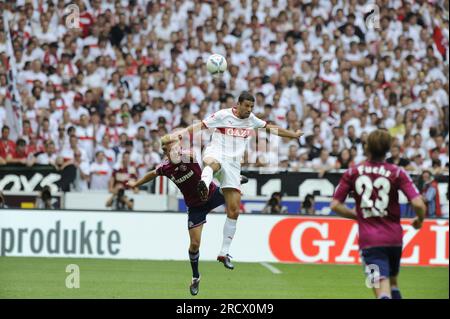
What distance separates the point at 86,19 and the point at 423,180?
9.95 m

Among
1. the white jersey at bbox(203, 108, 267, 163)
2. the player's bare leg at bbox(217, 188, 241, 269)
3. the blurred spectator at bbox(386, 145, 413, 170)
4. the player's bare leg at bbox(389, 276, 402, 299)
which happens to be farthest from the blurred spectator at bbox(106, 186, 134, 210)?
the player's bare leg at bbox(389, 276, 402, 299)

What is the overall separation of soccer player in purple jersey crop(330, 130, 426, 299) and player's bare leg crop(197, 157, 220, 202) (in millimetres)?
3144

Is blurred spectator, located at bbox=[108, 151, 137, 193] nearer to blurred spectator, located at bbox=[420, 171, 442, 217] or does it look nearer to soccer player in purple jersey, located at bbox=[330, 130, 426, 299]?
blurred spectator, located at bbox=[420, 171, 442, 217]

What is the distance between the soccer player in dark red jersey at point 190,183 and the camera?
1457 cm

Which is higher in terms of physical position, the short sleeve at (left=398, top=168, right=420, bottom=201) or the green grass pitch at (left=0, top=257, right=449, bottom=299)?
the short sleeve at (left=398, top=168, right=420, bottom=201)

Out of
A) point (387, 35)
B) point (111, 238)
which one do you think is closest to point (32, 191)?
point (111, 238)

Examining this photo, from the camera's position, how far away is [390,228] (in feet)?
36.2

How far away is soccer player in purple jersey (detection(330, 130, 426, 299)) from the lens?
10.9 metres

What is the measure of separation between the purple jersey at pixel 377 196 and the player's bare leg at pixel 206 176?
10.3 feet

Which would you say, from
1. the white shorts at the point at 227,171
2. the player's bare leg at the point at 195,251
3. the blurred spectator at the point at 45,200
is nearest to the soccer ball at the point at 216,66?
the white shorts at the point at 227,171

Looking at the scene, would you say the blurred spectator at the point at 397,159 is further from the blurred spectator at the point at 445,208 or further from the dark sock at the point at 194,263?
the dark sock at the point at 194,263

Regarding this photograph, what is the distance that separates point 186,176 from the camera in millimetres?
14898

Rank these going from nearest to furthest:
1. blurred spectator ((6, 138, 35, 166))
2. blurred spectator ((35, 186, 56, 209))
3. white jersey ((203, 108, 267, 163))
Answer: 1. white jersey ((203, 108, 267, 163))
2. blurred spectator ((35, 186, 56, 209))
3. blurred spectator ((6, 138, 35, 166))

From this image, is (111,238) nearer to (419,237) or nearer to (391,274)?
(419,237)
